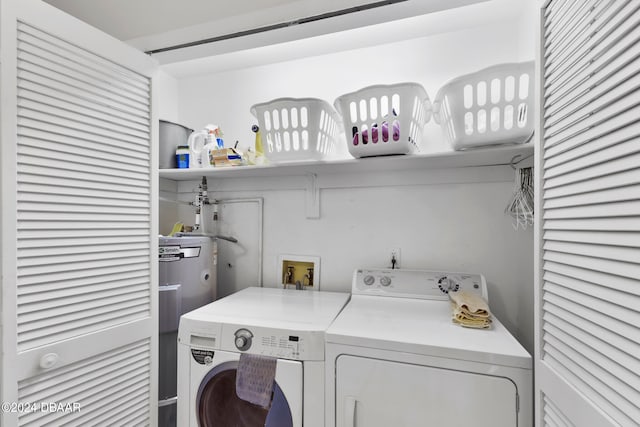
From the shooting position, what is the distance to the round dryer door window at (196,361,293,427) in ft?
4.15

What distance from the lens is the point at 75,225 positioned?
41.5 inches

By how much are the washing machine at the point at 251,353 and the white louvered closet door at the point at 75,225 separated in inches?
8.3

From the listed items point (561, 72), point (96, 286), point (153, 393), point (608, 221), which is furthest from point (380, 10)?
point (153, 393)

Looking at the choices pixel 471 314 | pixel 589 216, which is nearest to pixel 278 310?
pixel 471 314

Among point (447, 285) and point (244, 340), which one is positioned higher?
point (447, 285)

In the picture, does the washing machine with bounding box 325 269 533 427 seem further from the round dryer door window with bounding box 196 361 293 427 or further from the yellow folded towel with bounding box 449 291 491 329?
the round dryer door window with bounding box 196 361 293 427

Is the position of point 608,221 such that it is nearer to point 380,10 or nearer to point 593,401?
point 593,401

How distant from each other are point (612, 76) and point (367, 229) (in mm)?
1318

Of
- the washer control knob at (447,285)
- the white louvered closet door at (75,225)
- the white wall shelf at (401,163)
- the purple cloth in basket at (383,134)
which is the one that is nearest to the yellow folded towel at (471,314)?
the washer control knob at (447,285)

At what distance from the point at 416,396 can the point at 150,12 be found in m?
1.95

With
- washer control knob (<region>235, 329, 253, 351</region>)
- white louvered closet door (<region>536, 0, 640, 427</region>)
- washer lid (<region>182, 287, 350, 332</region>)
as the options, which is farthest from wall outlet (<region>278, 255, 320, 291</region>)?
white louvered closet door (<region>536, 0, 640, 427</region>)

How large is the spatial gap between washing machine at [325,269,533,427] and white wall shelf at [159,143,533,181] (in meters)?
0.76

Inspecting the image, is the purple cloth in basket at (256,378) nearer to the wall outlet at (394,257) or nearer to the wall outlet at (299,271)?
the wall outlet at (299,271)

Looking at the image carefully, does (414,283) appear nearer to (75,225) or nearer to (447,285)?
(447,285)
